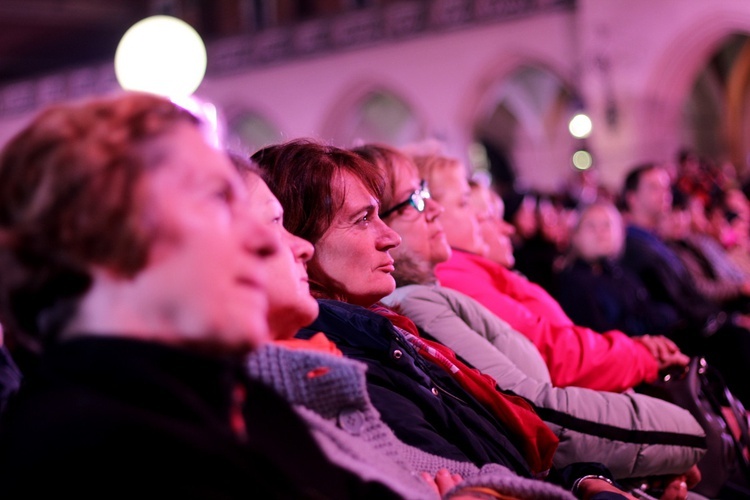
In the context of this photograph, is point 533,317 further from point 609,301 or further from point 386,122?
point 386,122

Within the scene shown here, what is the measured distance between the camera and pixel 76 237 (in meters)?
0.92

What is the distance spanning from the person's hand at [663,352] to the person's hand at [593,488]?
991 mm

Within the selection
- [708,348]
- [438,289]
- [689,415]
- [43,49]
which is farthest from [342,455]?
[43,49]

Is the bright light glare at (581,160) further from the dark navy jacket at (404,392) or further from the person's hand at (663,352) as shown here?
the dark navy jacket at (404,392)

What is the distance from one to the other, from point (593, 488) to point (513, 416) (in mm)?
240

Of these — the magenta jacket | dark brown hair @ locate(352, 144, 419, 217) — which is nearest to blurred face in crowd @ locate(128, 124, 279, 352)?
dark brown hair @ locate(352, 144, 419, 217)

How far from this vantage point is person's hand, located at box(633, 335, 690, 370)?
2721 millimetres

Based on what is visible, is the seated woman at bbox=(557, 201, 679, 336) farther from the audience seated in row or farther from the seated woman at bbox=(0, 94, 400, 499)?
the seated woman at bbox=(0, 94, 400, 499)

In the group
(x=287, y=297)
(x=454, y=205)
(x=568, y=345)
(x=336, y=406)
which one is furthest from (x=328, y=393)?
(x=454, y=205)

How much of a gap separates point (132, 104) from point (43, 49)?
2137cm

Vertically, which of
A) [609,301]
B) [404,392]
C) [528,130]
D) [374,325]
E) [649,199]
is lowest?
[528,130]

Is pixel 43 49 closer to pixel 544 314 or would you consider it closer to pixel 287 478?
pixel 544 314

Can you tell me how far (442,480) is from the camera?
1.52m

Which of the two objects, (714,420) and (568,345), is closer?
(714,420)
